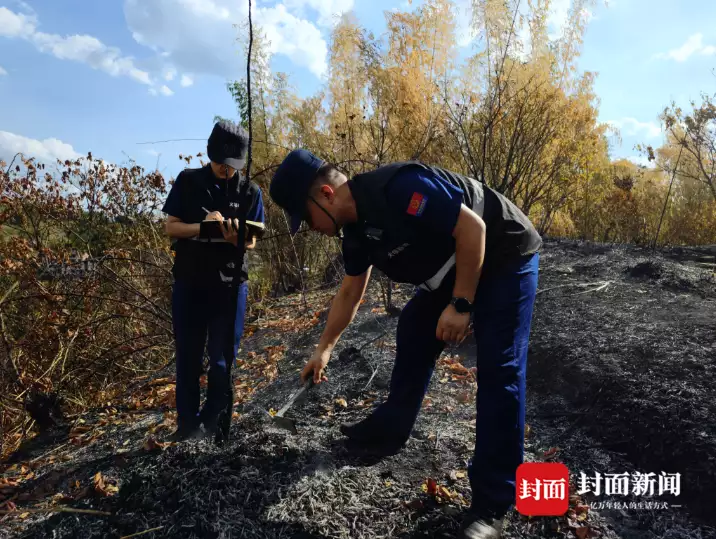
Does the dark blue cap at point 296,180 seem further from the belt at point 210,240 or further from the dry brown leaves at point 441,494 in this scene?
the dry brown leaves at point 441,494

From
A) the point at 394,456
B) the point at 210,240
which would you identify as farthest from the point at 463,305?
the point at 210,240

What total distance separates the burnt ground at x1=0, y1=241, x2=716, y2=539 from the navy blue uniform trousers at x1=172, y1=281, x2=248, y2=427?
218 mm

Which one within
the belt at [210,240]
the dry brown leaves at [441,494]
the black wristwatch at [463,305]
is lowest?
the dry brown leaves at [441,494]

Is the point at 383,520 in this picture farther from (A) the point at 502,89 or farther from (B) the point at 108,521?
(A) the point at 502,89

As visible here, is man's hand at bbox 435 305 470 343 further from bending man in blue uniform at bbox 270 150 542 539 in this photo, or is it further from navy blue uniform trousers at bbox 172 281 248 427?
navy blue uniform trousers at bbox 172 281 248 427

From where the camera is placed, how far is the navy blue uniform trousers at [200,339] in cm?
259

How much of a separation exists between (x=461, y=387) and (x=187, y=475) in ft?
5.87

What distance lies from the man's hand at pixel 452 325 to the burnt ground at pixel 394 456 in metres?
0.73

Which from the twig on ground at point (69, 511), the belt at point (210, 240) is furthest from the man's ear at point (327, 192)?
the twig on ground at point (69, 511)

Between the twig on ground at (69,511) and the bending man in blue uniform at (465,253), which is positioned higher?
the bending man in blue uniform at (465,253)

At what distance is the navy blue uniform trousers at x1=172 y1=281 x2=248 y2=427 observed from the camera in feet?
8.51

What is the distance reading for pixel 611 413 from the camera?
2.68m

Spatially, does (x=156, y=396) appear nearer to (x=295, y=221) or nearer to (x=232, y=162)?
(x=232, y=162)

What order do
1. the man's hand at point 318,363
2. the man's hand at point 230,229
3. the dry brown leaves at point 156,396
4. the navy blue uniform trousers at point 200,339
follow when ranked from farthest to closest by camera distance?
the dry brown leaves at point 156,396, the navy blue uniform trousers at point 200,339, the man's hand at point 230,229, the man's hand at point 318,363
